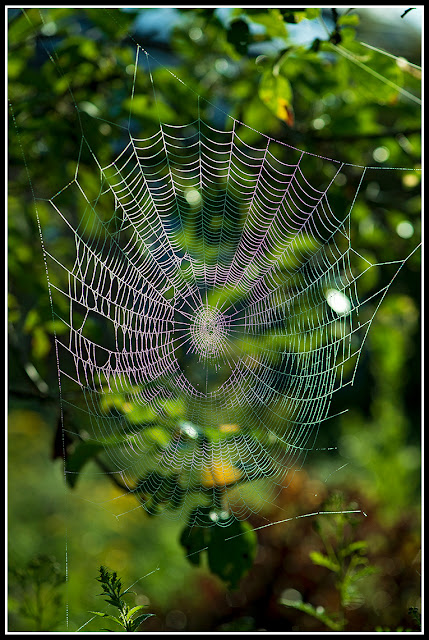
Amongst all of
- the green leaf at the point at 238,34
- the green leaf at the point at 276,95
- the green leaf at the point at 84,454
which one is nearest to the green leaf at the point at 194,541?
the green leaf at the point at 84,454

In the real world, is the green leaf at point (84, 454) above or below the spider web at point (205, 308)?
below

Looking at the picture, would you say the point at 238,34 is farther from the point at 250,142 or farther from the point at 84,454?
the point at 84,454

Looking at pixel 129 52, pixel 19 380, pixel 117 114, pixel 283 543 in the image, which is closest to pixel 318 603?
pixel 283 543

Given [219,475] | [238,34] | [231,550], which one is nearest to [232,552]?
[231,550]

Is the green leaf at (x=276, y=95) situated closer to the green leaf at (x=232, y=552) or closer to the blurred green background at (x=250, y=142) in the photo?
the blurred green background at (x=250, y=142)

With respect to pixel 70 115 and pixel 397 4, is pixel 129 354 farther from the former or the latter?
pixel 397 4

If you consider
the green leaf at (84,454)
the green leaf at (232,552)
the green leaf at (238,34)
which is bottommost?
the green leaf at (232,552)

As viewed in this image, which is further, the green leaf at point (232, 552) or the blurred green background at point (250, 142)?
the blurred green background at point (250, 142)
